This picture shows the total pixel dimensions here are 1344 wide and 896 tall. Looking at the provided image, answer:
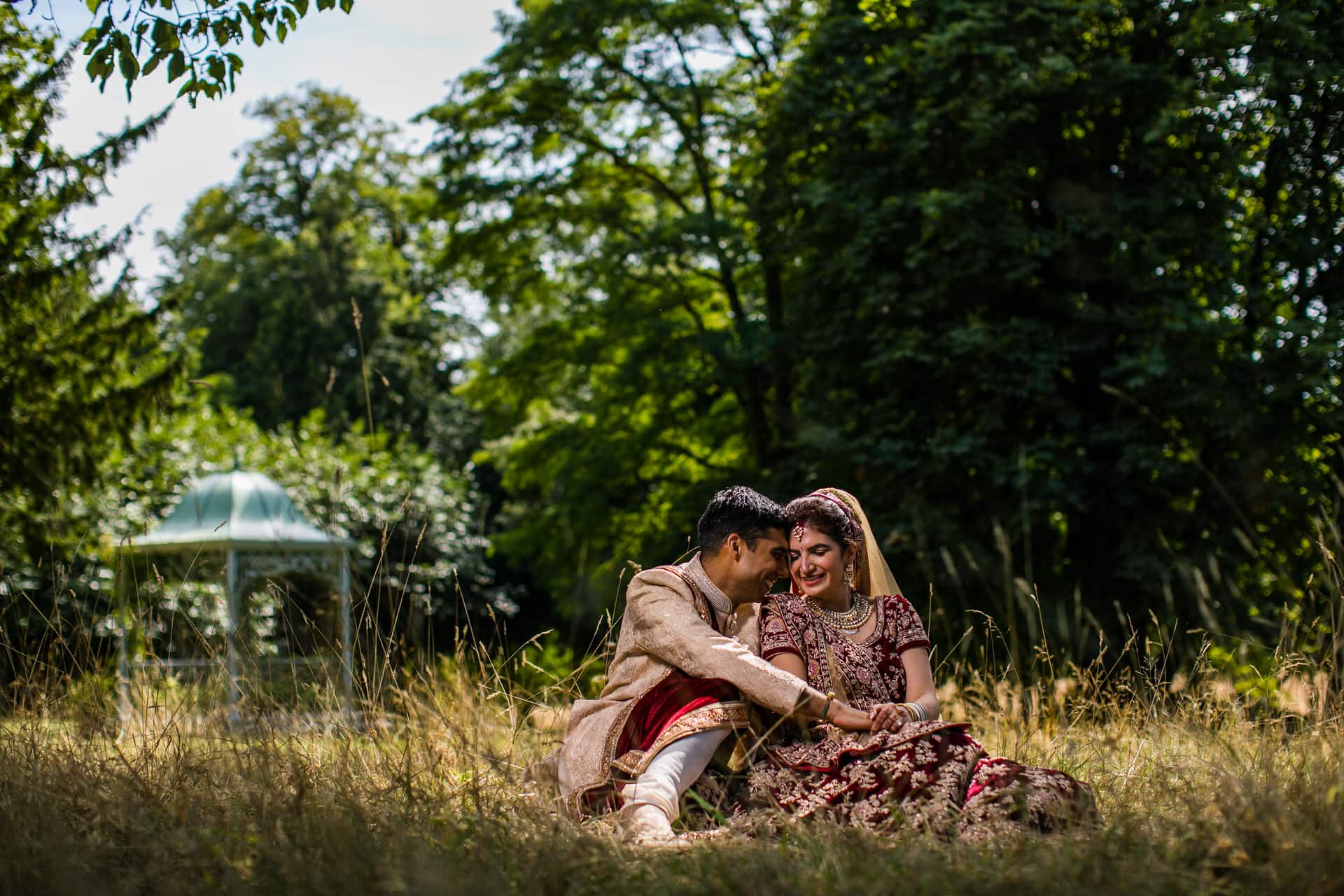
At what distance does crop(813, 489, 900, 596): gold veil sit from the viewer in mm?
4047

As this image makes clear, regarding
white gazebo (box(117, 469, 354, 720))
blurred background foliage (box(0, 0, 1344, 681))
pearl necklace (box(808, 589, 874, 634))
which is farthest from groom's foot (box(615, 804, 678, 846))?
white gazebo (box(117, 469, 354, 720))

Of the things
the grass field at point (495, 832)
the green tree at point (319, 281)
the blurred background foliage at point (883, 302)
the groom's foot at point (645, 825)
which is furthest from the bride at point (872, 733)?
the green tree at point (319, 281)

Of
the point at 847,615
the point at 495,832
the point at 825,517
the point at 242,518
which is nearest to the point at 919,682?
the point at 847,615

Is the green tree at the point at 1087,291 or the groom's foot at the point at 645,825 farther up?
the green tree at the point at 1087,291

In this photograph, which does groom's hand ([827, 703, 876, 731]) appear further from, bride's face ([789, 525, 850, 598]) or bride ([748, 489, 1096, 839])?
bride's face ([789, 525, 850, 598])

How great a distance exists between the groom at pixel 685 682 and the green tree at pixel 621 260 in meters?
9.90

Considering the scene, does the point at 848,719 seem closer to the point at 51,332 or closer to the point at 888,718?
the point at 888,718

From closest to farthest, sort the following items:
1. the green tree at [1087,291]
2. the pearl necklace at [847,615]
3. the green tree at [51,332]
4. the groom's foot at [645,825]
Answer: the groom's foot at [645,825], the pearl necklace at [847,615], the green tree at [1087,291], the green tree at [51,332]

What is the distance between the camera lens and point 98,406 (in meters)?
12.5

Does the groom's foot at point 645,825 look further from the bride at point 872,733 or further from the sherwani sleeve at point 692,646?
the sherwani sleeve at point 692,646

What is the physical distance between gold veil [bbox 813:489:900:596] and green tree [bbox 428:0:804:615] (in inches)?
377

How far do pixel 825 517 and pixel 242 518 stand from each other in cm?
813

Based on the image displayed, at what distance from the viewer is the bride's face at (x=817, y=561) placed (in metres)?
3.94

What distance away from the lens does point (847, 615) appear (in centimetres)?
404
